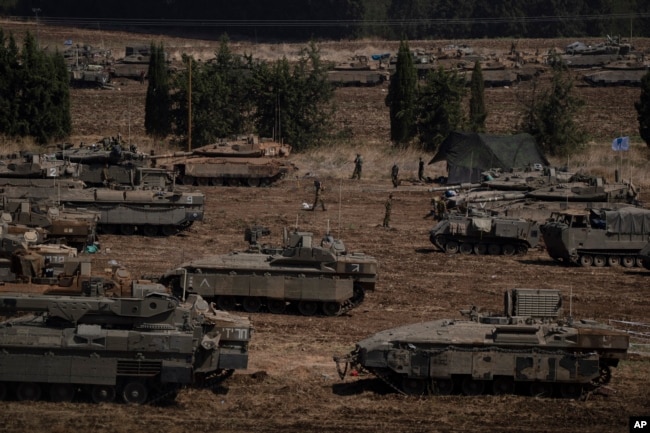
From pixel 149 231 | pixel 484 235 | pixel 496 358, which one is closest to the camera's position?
pixel 496 358

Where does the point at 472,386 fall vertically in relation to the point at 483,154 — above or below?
below

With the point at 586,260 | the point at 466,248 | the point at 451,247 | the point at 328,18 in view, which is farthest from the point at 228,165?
the point at 328,18

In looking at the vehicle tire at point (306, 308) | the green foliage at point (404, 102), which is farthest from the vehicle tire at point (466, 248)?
the green foliage at point (404, 102)

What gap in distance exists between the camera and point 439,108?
5981cm

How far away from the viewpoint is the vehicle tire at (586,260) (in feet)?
117

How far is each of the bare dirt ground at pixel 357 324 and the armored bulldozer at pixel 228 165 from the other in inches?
31.5

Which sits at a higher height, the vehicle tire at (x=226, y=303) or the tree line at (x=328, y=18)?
→ the tree line at (x=328, y=18)

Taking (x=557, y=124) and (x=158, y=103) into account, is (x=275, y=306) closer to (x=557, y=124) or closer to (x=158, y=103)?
(x=557, y=124)

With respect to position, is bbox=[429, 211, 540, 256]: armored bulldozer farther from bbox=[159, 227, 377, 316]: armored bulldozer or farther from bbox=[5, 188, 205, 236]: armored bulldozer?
bbox=[159, 227, 377, 316]: armored bulldozer

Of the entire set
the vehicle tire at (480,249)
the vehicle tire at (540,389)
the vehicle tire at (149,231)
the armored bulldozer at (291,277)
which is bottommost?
the vehicle tire at (540,389)

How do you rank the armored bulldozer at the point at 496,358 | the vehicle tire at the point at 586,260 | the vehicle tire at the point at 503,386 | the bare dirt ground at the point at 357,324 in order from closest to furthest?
1. the bare dirt ground at the point at 357,324
2. the armored bulldozer at the point at 496,358
3. the vehicle tire at the point at 503,386
4. the vehicle tire at the point at 586,260

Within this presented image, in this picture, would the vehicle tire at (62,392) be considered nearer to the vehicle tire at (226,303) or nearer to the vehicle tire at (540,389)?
the vehicle tire at (540,389)

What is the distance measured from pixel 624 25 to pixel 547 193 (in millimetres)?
64105

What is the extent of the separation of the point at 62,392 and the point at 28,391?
1.61 feet
